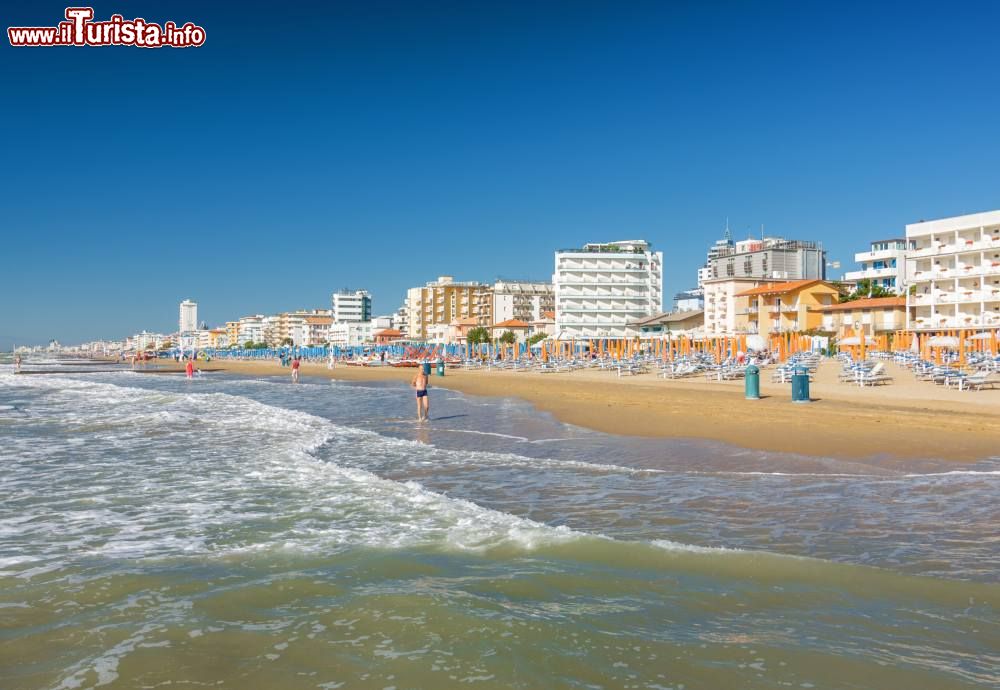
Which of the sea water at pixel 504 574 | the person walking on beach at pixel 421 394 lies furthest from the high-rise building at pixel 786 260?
the sea water at pixel 504 574

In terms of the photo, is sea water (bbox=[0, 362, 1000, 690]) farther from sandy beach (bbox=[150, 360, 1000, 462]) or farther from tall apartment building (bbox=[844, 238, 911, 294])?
tall apartment building (bbox=[844, 238, 911, 294])

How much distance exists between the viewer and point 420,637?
428 cm

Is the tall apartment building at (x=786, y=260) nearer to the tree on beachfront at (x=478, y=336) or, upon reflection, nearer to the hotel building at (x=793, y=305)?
the hotel building at (x=793, y=305)

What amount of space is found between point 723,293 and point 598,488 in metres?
78.6

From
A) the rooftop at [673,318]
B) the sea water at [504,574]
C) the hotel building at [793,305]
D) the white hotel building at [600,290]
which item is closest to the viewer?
the sea water at [504,574]

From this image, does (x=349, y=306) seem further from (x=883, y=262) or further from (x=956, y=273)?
(x=956, y=273)

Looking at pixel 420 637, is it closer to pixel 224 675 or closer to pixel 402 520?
pixel 224 675

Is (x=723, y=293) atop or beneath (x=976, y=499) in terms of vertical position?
atop

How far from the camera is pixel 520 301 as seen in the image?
13150cm

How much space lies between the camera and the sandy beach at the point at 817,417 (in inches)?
470

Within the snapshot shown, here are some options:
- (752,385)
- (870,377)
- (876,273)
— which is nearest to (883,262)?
(876,273)

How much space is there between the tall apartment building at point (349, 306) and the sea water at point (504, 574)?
18141 centimetres

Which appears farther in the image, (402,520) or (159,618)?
(402,520)

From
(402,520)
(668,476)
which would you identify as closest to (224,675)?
(402,520)
